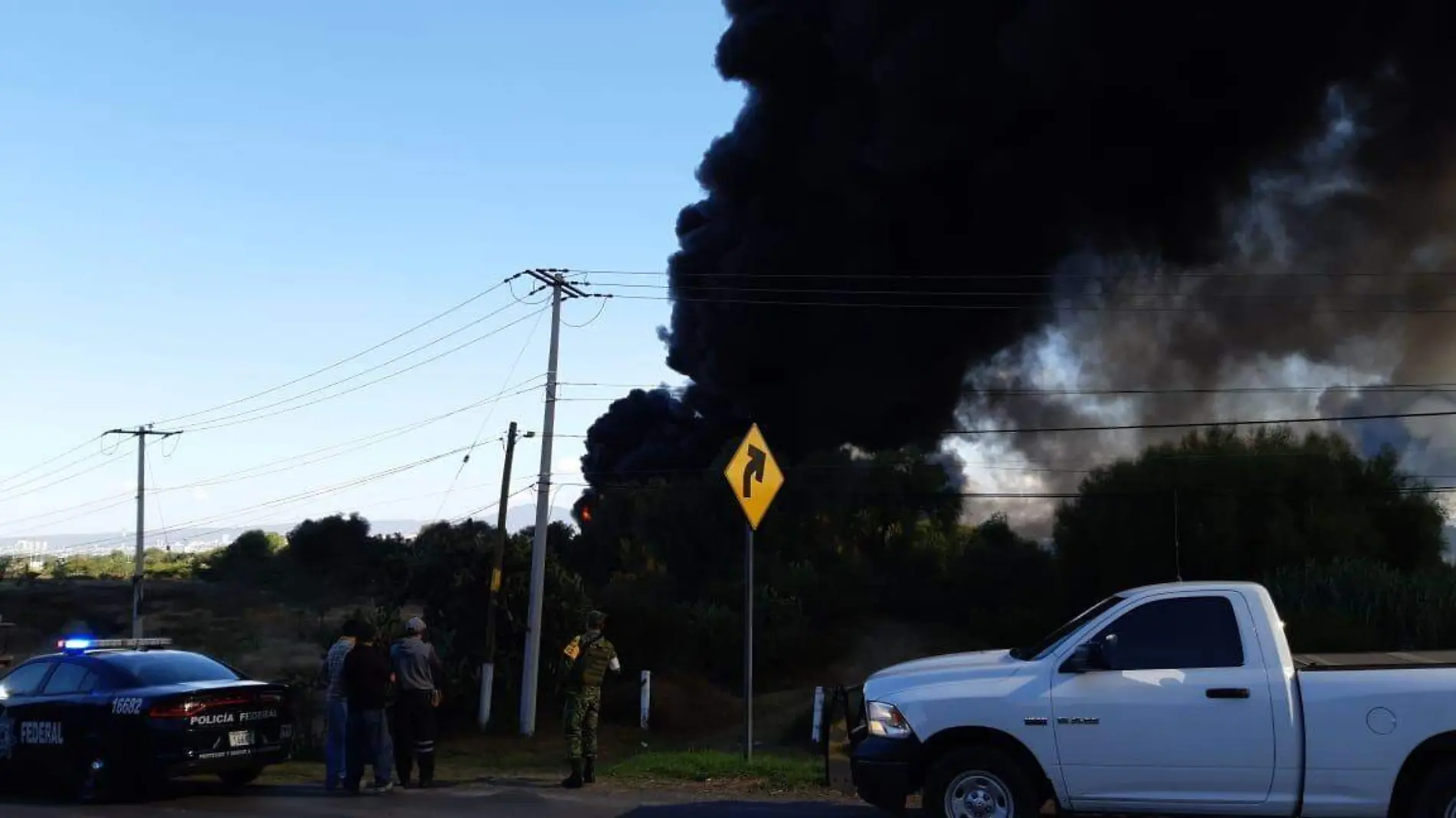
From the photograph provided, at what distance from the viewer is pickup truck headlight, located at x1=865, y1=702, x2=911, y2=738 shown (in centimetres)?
771

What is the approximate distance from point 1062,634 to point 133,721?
291 inches

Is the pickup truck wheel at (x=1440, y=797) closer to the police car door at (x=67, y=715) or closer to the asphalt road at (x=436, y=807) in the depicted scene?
the asphalt road at (x=436, y=807)

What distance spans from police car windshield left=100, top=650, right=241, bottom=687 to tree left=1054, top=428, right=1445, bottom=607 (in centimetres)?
2682

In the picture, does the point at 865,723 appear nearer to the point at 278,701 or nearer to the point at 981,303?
the point at 278,701

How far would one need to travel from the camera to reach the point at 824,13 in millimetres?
46750

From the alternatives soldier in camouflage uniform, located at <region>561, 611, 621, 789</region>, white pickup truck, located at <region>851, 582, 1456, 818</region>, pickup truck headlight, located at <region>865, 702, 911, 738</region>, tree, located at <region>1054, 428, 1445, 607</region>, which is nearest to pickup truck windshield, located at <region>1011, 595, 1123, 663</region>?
white pickup truck, located at <region>851, 582, 1456, 818</region>

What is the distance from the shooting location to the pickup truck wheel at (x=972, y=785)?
24.6 feet

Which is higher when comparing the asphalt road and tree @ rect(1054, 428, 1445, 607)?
tree @ rect(1054, 428, 1445, 607)

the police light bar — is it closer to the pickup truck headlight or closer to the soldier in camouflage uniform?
the soldier in camouflage uniform

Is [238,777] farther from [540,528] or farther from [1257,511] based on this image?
[1257,511]

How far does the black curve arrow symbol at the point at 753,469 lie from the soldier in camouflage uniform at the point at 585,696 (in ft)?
5.48

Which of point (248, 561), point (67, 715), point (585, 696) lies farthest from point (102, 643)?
point (248, 561)

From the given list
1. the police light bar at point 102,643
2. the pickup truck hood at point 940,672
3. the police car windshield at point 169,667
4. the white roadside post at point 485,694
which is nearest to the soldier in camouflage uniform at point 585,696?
the police car windshield at point 169,667

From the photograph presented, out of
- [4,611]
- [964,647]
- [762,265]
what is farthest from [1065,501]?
[4,611]
